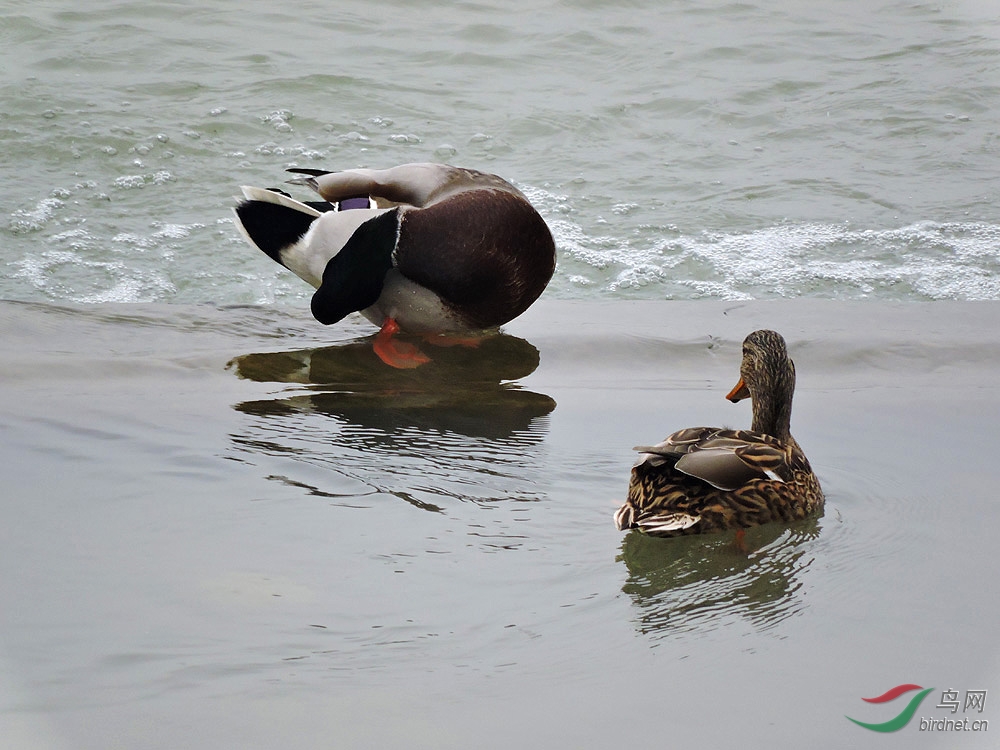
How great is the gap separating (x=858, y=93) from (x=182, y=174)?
16.3ft

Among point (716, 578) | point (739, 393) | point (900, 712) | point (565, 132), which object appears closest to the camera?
point (900, 712)

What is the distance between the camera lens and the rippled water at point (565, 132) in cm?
580

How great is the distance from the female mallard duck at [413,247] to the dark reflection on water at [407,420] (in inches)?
6.1

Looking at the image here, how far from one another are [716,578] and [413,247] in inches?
81.4

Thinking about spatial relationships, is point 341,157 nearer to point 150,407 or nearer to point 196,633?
point 150,407

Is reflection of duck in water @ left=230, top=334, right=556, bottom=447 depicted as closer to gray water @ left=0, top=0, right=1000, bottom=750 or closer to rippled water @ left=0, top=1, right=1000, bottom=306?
gray water @ left=0, top=0, right=1000, bottom=750

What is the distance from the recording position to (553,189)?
6.98 m

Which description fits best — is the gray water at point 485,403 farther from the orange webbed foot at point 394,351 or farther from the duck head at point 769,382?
the duck head at point 769,382

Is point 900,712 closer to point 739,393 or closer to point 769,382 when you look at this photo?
point 769,382

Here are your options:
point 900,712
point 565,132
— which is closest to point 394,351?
point 900,712

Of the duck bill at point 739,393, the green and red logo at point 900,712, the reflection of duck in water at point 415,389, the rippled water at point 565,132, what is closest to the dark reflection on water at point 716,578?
the green and red logo at point 900,712

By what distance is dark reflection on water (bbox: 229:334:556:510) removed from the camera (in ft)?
10.1

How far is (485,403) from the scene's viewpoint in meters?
3.97

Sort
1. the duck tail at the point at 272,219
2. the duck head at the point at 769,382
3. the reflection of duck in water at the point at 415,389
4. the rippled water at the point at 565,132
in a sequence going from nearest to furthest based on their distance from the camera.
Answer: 1. the duck head at the point at 769,382
2. the reflection of duck in water at the point at 415,389
3. the duck tail at the point at 272,219
4. the rippled water at the point at 565,132
